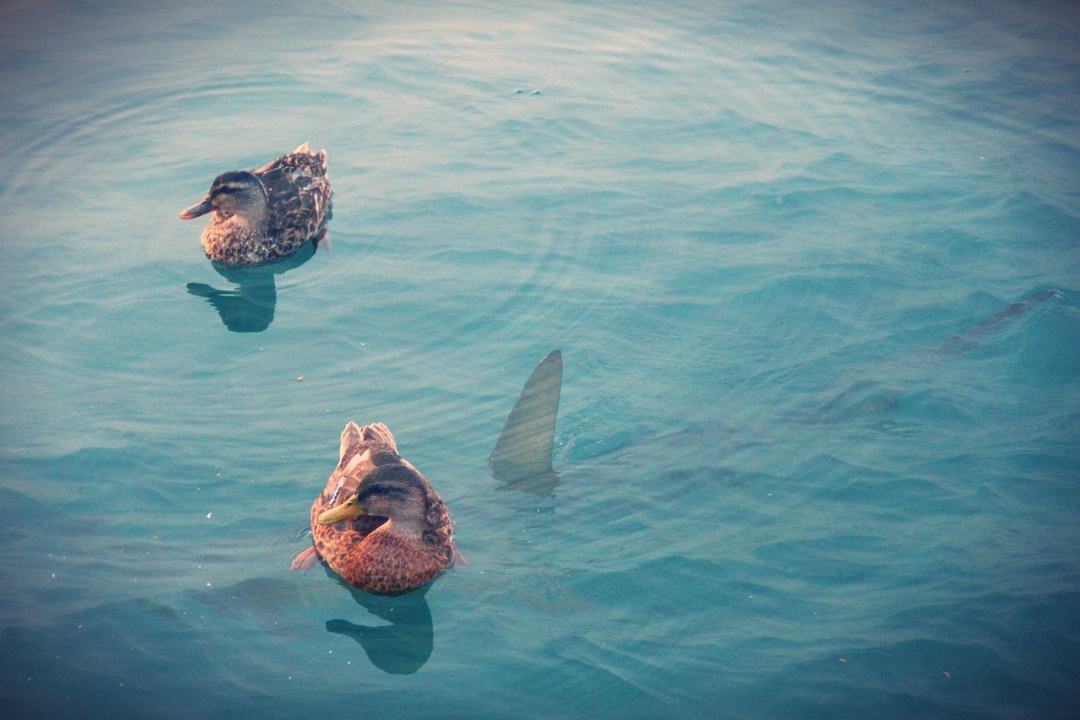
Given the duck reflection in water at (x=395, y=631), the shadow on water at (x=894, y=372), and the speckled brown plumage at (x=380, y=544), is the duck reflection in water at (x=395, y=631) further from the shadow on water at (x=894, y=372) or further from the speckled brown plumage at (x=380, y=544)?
the shadow on water at (x=894, y=372)

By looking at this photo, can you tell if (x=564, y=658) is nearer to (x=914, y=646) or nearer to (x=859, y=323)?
(x=914, y=646)

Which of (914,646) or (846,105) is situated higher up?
(846,105)

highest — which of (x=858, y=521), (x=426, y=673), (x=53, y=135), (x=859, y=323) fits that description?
(x=53, y=135)

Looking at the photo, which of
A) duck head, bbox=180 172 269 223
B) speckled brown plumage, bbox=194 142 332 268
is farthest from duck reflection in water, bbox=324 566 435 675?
duck head, bbox=180 172 269 223

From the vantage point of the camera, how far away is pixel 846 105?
37.4 feet

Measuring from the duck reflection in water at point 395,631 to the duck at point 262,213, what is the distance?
3.82m

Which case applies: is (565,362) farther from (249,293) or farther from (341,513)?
(249,293)

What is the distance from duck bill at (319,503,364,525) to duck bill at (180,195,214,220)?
158 inches

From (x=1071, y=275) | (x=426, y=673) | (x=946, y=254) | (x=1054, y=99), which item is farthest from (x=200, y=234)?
(x=1054, y=99)

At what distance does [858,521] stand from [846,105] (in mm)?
6676

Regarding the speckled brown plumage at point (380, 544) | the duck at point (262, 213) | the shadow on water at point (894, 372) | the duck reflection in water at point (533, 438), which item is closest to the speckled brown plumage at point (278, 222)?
the duck at point (262, 213)

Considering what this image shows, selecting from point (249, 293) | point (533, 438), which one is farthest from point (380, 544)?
point (249, 293)

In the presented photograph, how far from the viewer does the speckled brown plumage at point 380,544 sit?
584cm

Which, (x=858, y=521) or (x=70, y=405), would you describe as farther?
(x=70, y=405)
